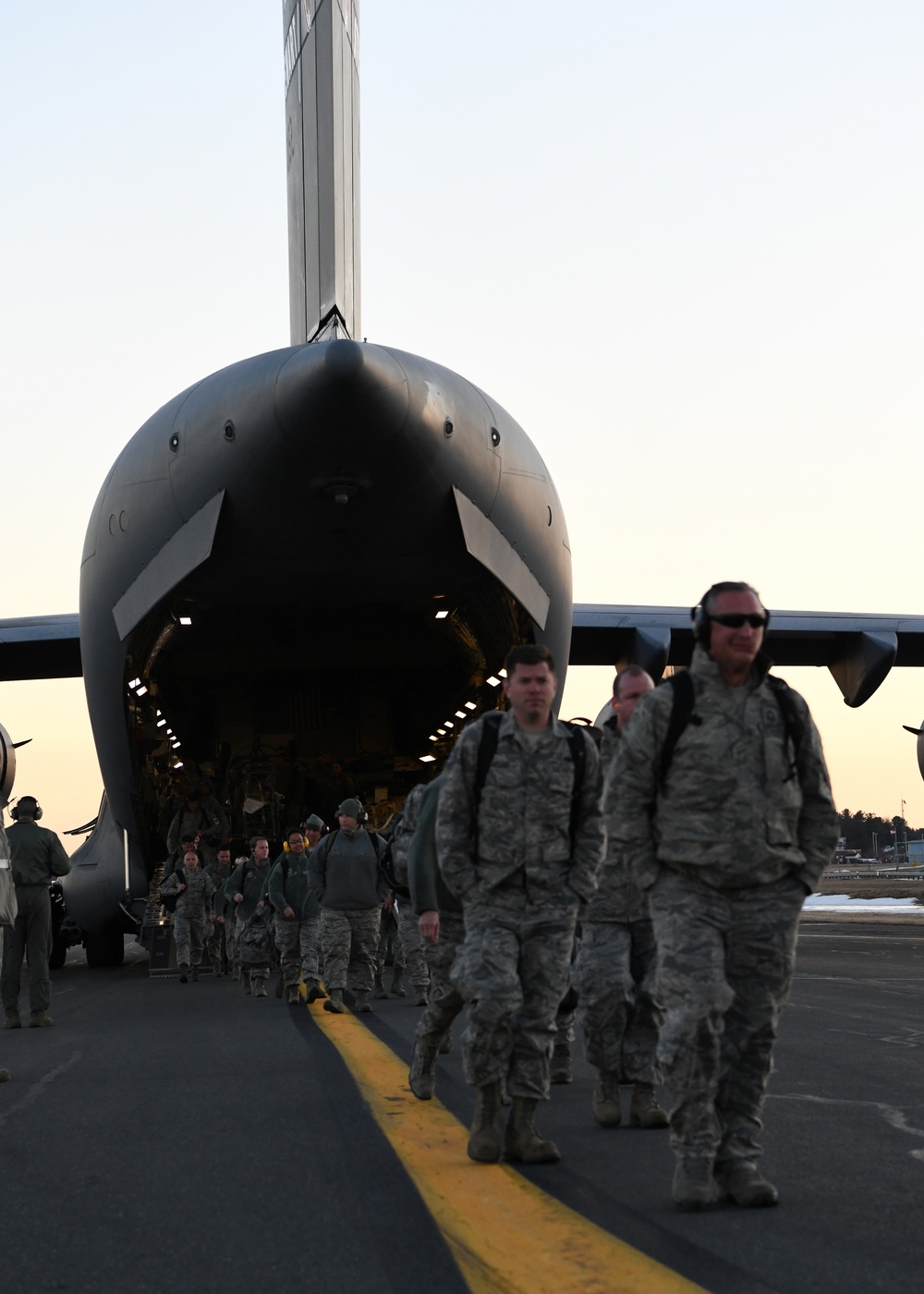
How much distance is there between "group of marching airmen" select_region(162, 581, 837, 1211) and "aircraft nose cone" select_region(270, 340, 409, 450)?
4175 mm

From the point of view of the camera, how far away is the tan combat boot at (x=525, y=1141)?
14.3ft

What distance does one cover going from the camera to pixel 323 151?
13.3m

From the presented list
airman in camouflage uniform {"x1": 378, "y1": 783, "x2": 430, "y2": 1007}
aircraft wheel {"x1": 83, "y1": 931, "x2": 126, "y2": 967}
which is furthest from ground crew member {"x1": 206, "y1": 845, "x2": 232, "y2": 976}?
airman in camouflage uniform {"x1": 378, "y1": 783, "x2": 430, "y2": 1007}

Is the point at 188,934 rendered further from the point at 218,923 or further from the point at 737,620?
the point at 737,620

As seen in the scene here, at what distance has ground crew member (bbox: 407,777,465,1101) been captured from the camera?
538cm

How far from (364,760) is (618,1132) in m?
Answer: 12.5

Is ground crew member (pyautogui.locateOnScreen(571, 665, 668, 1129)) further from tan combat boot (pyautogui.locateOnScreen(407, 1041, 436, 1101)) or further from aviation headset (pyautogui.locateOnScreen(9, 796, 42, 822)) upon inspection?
aviation headset (pyautogui.locateOnScreen(9, 796, 42, 822))

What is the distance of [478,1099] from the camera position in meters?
4.55

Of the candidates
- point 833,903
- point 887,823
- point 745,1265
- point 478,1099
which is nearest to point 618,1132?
point 478,1099

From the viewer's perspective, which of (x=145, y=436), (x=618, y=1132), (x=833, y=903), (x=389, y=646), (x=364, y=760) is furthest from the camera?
(x=833, y=903)

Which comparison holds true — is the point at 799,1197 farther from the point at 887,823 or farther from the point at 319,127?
the point at 887,823

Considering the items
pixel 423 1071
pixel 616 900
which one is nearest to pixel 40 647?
pixel 423 1071

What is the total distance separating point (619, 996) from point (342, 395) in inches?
216

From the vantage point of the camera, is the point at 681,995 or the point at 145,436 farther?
the point at 145,436
